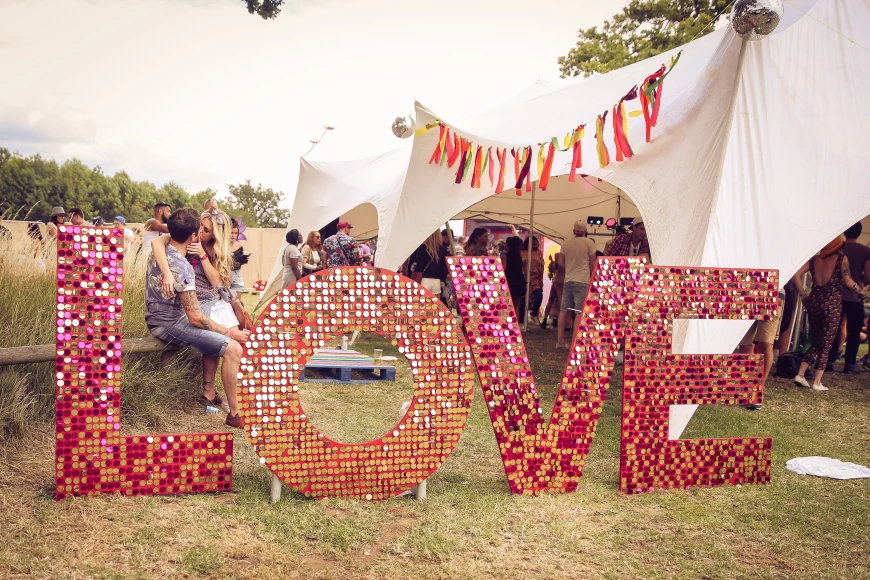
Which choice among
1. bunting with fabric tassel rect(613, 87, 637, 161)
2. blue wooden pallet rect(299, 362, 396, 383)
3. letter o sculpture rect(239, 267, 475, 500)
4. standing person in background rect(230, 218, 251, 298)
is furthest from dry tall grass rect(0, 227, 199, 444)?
bunting with fabric tassel rect(613, 87, 637, 161)

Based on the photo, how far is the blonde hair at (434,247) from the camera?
1109 cm

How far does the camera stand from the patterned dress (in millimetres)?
7035

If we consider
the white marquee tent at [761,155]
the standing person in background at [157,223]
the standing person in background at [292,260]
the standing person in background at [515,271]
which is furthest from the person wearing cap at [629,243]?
the standing person in background at [157,223]

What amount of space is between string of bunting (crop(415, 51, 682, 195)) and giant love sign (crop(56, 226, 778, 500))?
234 centimetres

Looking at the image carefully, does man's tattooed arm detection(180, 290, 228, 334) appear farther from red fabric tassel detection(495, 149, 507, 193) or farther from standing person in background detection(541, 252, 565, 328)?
standing person in background detection(541, 252, 565, 328)

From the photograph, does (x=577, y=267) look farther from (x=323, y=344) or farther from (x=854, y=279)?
(x=323, y=344)

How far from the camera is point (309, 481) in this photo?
11.1ft

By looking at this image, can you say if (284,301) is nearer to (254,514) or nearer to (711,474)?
(254,514)

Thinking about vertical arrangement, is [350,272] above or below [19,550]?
above

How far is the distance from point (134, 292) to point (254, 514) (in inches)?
114

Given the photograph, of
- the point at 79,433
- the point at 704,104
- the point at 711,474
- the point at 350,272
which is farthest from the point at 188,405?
the point at 704,104

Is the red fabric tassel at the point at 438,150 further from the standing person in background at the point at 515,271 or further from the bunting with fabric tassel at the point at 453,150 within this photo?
the standing person in background at the point at 515,271

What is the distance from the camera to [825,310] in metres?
7.07

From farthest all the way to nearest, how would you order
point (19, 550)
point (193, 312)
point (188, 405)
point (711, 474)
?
point (188, 405), point (193, 312), point (711, 474), point (19, 550)
